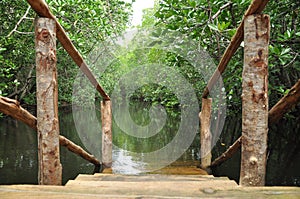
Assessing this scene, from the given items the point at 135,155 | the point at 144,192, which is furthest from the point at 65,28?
the point at 144,192

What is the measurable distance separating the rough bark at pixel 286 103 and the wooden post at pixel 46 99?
107cm

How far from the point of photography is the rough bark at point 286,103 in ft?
4.59

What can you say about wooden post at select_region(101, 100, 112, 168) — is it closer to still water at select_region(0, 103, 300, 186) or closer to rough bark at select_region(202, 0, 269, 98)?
still water at select_region(0, 103, 300, 186)

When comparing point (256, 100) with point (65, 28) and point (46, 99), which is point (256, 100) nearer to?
point (46, 99)

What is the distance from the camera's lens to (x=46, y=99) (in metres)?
1.46

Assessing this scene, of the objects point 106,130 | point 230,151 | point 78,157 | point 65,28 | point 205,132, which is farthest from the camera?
point 78,157

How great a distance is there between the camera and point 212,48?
379 cm

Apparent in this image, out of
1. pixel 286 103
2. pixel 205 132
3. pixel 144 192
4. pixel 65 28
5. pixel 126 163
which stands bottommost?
pixel 126 163

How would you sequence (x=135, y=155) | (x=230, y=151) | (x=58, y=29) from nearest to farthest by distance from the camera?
(x=58, y=29) < (x=230, y=151) < (x=135, y=155)

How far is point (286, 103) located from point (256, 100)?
163 mm

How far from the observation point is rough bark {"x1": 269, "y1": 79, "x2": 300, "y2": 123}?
1.40m

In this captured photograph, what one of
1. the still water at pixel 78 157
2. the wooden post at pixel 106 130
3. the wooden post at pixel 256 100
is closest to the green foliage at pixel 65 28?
the still water at pixel 78 157

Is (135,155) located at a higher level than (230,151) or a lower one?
lower

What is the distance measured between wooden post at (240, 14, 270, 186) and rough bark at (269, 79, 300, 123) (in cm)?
10
